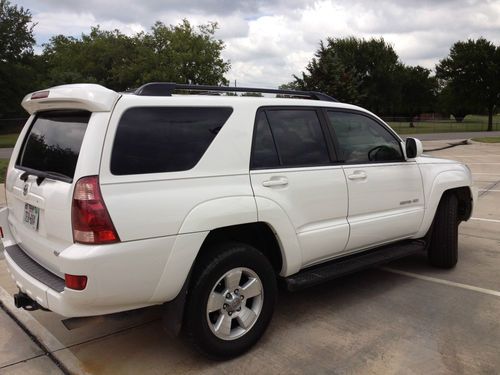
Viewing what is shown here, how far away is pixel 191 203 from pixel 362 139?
2.02 metres

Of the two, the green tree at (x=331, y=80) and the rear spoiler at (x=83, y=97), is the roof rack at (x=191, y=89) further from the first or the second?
the green tree at (x=331, y=80)

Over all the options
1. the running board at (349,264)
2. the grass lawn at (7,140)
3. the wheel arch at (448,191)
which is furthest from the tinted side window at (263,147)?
the grass lawn at (7,140)

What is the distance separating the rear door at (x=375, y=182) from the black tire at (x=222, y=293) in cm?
101

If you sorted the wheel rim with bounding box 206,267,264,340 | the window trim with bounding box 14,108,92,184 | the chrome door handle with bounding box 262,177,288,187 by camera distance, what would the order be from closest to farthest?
the window trim with bounding box 14,108,92,184
the wheel rim with bounding box 206,267,264,340
the chrome door handle with bounding box 262,177,288,187

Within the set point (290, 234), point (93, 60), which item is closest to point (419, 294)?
point (290, 234)

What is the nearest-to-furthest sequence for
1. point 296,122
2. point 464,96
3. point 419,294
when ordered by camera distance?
1. point 296,122
2. point 419,294
3. point 464,96

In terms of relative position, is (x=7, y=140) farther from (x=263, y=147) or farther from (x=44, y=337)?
(x=263, y=147)

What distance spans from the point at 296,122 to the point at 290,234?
36.7 inches

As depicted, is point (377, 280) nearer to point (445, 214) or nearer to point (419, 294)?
point (419, 294)

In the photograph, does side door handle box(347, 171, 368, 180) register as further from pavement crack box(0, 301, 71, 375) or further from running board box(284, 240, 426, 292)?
pavement crack box(0, 301, 71, 375)

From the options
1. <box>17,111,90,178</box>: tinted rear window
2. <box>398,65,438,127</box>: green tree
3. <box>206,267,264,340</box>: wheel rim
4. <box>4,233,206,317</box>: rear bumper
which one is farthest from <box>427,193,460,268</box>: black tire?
<box>398,65,438,127</box>: green tree

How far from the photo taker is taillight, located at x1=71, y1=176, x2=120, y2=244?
2.73 meters

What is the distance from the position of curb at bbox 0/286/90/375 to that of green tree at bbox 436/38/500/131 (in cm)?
5134

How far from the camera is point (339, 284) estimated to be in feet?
15.8
